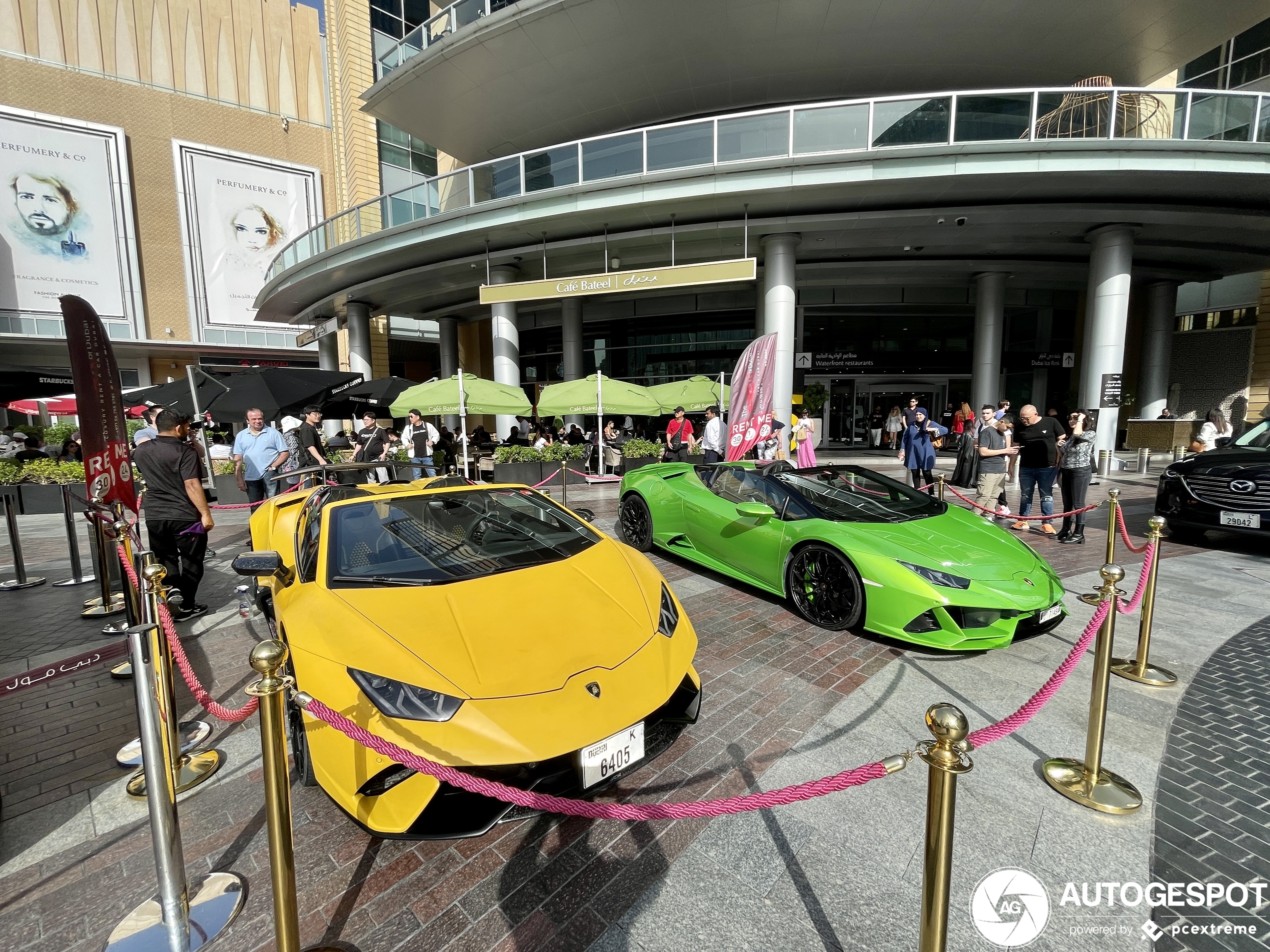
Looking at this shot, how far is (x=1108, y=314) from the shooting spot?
43.2 ft

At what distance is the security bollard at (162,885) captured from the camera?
183 cm

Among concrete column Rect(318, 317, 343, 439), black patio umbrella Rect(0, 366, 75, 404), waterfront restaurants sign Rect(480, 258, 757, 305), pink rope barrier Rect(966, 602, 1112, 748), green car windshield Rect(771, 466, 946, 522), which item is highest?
waterfront restaurants sign Rect(480, 258, 757, 305)

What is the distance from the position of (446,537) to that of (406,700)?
1.39 meters

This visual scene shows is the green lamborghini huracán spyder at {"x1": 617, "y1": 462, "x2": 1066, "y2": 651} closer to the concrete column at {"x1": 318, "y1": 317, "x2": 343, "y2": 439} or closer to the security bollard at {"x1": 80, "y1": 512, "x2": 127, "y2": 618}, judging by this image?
the security bollard at {"x1": 80, "y1": 512, "x2": 127, "y2": 618}

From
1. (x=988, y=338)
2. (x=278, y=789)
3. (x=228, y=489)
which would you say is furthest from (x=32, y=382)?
(x=988, y=338)

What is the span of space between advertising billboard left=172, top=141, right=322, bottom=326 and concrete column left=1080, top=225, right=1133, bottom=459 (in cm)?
3416

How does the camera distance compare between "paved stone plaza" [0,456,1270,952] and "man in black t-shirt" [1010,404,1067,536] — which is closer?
"paved stone plaza" [0,456,1270,952]

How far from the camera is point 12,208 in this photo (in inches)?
978

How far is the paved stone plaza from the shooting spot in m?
1.88

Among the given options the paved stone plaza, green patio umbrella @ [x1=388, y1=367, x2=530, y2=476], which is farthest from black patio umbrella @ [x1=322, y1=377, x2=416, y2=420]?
the paved stone plaza

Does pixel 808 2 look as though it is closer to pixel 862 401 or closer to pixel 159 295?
pixel 862 401

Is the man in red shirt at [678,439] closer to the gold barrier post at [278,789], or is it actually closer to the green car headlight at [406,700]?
the green car headlight at [406,700]

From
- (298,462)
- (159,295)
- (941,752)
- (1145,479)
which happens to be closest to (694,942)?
(941,752)

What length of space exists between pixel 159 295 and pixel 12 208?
5916 millimetres
